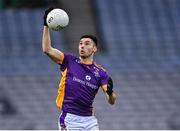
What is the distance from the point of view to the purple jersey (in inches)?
271

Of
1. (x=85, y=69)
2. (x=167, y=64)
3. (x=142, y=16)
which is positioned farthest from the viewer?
(x=142, y=16)

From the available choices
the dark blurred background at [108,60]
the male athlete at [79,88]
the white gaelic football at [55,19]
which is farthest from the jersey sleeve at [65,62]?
the dark blurred background at [108,60]

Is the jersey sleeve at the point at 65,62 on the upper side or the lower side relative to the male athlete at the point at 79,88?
upper

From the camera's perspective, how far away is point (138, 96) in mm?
13820

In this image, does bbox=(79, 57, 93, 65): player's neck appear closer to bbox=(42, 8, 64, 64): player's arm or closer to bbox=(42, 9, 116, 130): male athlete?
bbox=(42, 9, 116, 130): male athlete

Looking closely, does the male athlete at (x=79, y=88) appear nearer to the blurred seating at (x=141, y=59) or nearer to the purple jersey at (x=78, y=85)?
the purple jersey at (x=78, y=85)

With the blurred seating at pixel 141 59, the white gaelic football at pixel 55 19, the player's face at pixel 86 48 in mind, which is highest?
the white gaelic football at pixel 55 19

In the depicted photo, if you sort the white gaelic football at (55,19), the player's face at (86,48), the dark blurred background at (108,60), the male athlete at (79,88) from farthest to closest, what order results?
1. the dark blurred background at (108,60)
2. the player's face at (86,48)
3. the male athlete at (79,88)
4. the white gaelic football at (55,19)

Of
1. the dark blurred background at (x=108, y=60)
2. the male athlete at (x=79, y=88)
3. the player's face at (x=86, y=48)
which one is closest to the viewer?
the male athlete at (x=79, y=88)

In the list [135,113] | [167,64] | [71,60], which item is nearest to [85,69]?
[71,60]

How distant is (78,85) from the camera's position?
6.91m

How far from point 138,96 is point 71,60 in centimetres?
695

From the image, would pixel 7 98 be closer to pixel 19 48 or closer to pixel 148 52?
pixel 19 48

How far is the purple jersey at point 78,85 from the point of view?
689 centimetres
